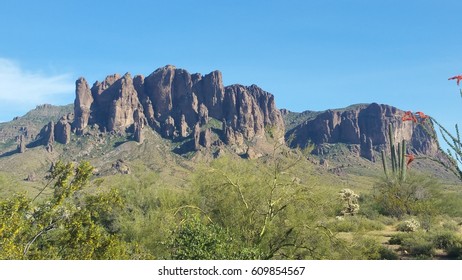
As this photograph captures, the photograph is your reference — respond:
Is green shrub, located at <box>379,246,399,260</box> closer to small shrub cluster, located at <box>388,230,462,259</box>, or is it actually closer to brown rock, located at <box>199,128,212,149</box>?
small shrub cluster, located at <box>388,230,462,259</box>

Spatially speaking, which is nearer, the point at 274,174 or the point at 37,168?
the point at 274,174

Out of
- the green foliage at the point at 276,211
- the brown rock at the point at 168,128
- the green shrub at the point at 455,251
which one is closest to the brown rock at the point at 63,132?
the brown rock at the point at 168,128

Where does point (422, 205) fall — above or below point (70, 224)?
below

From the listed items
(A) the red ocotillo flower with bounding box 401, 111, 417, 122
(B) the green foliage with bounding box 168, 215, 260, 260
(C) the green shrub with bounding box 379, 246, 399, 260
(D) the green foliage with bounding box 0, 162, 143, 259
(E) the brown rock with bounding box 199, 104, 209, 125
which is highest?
(E) the brown rock with bounding box 199, 104, 209, 125

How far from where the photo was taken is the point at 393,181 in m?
41.9

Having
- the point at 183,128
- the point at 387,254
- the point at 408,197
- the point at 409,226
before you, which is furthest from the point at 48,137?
the point at 387,254

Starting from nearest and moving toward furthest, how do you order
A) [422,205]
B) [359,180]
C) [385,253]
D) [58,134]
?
[385,253], [422,205], [359,180], [58,134]

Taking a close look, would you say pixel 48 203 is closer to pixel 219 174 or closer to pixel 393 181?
pixel 219 174

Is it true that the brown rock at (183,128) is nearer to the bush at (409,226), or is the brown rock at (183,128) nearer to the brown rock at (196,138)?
the brown rock at (196,138)

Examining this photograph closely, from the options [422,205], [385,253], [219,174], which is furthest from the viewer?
[422,205]

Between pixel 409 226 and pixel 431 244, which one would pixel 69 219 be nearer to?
pixel 431 244

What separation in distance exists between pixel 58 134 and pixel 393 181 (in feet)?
549

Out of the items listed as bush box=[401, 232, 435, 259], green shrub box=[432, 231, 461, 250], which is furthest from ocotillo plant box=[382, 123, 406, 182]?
green shrub box=[432, 231, 461, 250]
